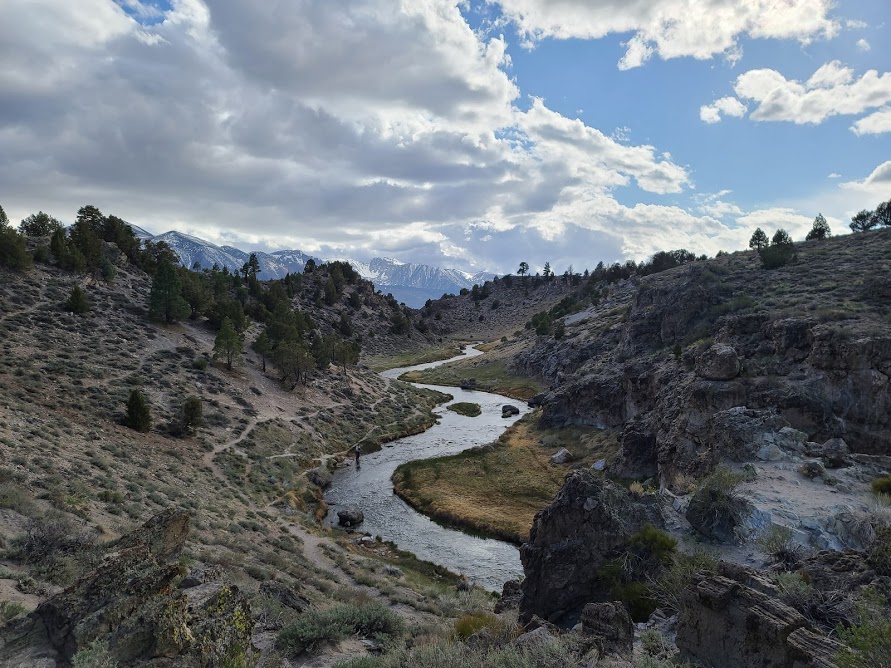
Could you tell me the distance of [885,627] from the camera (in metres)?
8.16

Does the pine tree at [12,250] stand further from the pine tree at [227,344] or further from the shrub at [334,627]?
the shrub at [334,627]

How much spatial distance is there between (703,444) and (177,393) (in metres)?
48.2

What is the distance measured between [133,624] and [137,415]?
3458cm

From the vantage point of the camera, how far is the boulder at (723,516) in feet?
61.1

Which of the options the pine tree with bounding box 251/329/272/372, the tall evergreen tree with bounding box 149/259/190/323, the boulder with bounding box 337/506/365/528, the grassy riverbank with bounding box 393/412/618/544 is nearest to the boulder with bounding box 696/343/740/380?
the grassy riverbank with bounding box 393/412/618/544

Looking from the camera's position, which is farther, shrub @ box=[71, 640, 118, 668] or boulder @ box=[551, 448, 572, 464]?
boulder @ box=[551, 448, 572, 464]

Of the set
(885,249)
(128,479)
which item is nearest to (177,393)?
(128,479)

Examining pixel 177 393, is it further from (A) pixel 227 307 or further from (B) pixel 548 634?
(B) pixel 548 634

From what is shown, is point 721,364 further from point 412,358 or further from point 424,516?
point 412,358

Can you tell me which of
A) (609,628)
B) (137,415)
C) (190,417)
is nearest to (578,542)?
(609,628)

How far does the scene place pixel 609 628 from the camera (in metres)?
12.2

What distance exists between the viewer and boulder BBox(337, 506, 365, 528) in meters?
38.4

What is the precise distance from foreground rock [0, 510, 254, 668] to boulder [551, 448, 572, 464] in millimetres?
43660

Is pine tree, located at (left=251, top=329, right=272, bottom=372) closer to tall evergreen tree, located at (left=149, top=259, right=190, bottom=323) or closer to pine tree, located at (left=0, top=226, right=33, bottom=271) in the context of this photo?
tall evergreen tree, located at (left=149, top=259, right=190, bottom=323)
